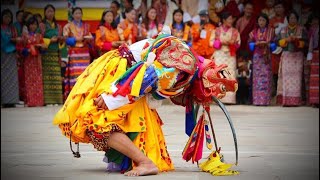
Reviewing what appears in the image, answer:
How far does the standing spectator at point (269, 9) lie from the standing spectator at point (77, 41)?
303cm

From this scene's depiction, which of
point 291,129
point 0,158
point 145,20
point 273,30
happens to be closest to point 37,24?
point 145,20

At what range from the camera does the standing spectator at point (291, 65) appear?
1407 centimetres

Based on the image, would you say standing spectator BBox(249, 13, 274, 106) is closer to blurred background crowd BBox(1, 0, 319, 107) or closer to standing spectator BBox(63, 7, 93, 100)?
blurred background crowd BBox(1, 0, 319, 107)

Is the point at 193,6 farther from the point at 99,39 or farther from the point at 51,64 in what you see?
the point at 51,64

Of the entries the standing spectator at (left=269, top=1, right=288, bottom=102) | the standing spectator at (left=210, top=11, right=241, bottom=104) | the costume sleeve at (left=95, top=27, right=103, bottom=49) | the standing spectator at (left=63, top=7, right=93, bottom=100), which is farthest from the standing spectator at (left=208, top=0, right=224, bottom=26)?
the standing spectator at (left=63, top=7, right=93, bottom=100)

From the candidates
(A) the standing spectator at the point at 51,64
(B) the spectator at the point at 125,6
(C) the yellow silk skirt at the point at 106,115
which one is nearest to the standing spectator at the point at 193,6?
(B) the spectator at the point at 125,6

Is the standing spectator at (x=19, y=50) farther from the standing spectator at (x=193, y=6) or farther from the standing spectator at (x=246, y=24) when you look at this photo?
the standing spectator at (x=246, y=24)

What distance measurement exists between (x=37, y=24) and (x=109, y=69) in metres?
7.84

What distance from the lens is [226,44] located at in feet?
47.4

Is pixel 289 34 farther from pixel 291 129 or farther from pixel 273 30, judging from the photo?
pixel 291 129

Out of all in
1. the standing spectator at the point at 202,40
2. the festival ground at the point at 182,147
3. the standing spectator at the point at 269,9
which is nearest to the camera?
the festival ground at the point at 182,147

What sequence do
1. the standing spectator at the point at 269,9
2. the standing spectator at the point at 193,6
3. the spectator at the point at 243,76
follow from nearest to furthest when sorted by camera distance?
the spectator at the point at 243,76, the standing spectator at the point at 269,9, the standing spectator at the point at 193,6

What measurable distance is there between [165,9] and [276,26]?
6.74 feet

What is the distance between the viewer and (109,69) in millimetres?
6863
